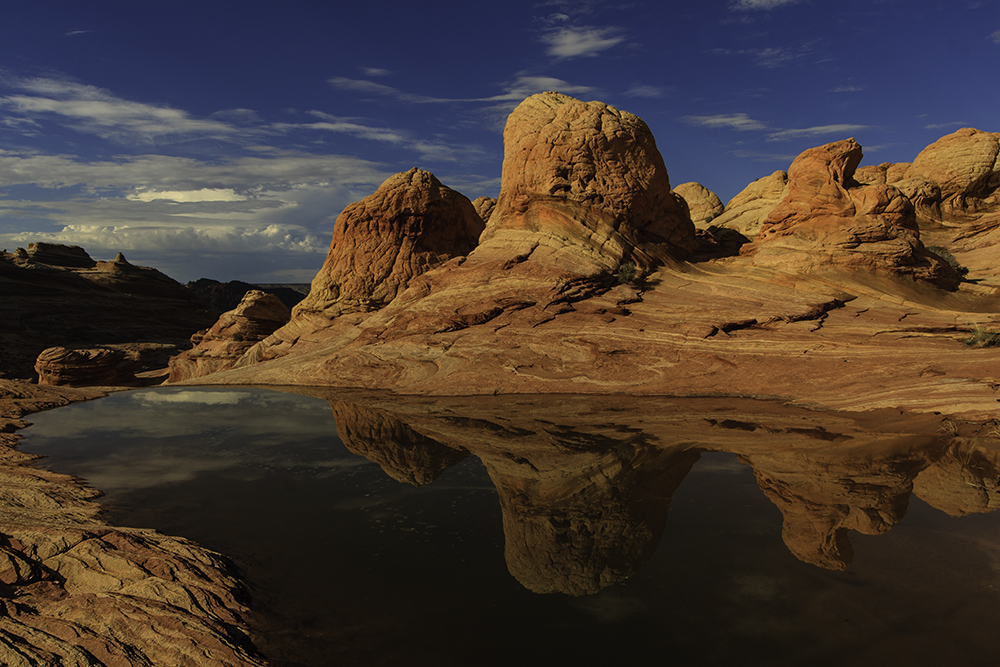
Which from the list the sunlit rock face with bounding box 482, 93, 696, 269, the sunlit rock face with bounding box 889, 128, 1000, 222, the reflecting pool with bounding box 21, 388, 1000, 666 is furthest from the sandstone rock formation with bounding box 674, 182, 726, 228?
the reflecting pool with bounding box 21, 388, 1000, 666

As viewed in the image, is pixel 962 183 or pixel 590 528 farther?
pixel 962 183

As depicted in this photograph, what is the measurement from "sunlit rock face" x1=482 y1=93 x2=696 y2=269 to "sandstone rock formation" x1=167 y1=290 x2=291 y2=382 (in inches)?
713

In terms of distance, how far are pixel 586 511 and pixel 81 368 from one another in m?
29.5

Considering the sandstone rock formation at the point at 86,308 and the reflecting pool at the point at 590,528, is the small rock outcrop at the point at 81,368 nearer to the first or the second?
the sandstone rock formation at the point at 86,308

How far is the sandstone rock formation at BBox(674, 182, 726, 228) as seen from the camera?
124 feet

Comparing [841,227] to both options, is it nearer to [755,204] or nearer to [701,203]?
[755,204]

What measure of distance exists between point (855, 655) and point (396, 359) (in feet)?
52.9

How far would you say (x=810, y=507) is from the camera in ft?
25.8

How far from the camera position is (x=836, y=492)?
828cm

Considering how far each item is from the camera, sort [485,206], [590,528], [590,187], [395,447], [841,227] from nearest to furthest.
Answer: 1. [590,528]
2. [395,447]
3. [841,227]
4. [590,187]
5. [485,206]

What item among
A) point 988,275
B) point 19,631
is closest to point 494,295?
point 19,631

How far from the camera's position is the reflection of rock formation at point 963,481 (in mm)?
7855

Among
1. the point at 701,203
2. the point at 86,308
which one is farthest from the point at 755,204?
the point at 86,308

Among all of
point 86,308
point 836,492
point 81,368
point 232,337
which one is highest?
point 86,308
